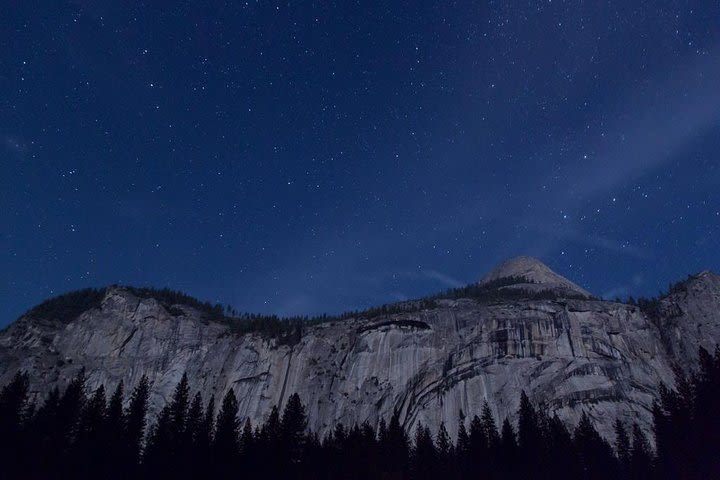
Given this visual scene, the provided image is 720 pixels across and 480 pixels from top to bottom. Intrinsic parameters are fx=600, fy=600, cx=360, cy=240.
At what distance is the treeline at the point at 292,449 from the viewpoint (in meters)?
59.1

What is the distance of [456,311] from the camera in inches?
5438

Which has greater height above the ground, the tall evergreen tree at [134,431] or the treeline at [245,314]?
the treeline at [245,314]

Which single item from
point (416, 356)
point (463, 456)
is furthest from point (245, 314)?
point (463, 456)

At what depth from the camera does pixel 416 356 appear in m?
129

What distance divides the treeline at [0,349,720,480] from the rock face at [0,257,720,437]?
30447 mm

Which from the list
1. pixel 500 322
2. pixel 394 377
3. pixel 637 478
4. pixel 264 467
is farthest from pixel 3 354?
pixel 637 478

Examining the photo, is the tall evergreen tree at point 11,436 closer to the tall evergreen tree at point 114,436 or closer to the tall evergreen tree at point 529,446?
the tall evergreen tree at point 114,436

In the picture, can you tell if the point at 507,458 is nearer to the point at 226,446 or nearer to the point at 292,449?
the point at 292,449

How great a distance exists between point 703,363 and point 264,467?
51.3 metres

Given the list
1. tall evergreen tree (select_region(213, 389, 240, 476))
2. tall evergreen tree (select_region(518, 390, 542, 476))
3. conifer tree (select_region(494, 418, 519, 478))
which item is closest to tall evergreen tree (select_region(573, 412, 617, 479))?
tall evergreen tree (select_region(518, 390, 542, 476))

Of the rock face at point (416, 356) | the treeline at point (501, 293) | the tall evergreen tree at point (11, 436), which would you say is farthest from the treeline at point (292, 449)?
the treeline at point (501, 293)

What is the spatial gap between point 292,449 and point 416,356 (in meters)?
61.2

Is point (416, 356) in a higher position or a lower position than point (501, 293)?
lower

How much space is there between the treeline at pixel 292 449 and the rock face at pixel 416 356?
1199 inches
